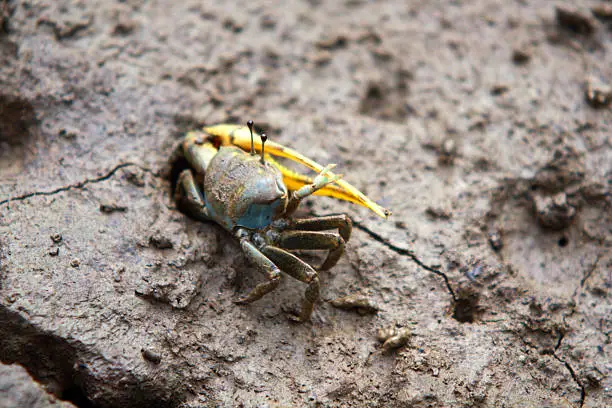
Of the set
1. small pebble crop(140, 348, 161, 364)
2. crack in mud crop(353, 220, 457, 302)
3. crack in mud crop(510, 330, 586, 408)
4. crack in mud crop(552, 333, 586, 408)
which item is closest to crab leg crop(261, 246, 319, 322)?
crack in mud crop(353, 220, 457, 302)

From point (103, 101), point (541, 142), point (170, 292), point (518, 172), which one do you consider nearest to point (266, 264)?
point (170, 292)

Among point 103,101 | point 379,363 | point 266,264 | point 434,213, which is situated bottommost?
point 379,363

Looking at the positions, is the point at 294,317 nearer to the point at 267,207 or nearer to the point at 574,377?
the point at 267,207

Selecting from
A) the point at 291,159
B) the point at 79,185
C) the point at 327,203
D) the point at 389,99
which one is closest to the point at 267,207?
the point at 291,159

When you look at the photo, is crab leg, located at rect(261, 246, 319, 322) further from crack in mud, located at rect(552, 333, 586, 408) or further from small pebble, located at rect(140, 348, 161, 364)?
crack in mud, located at rect(552, 333, 586, 408)

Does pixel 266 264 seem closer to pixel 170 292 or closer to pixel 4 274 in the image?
pixel 170 292

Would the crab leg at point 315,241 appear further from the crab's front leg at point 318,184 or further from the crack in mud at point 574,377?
the crack in mud at point 574,377

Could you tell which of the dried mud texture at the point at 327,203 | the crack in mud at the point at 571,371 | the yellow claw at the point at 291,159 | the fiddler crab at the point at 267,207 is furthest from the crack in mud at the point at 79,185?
the crack in mud at the point at 571,371
